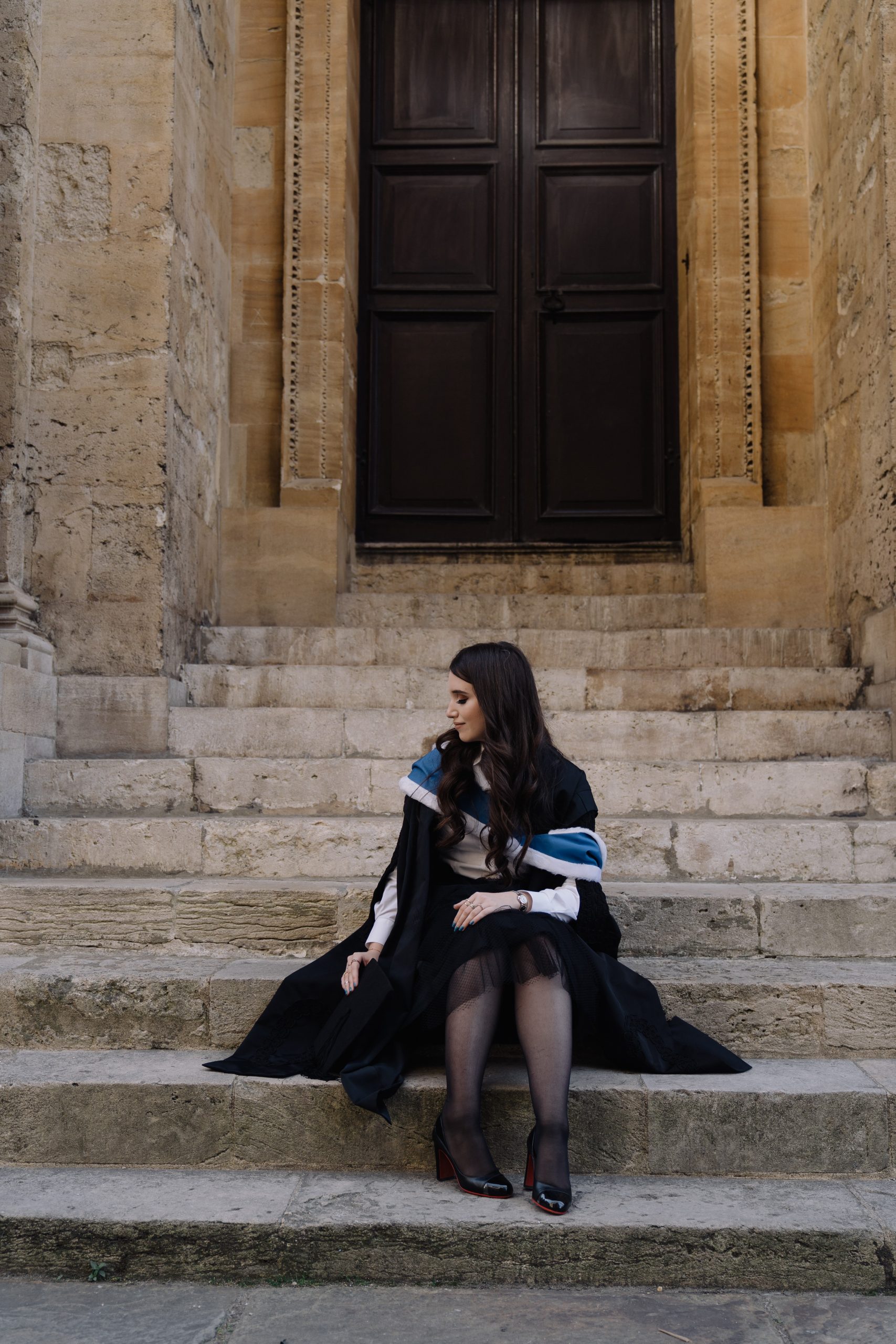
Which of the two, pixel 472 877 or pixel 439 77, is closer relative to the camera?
pixel 472 877

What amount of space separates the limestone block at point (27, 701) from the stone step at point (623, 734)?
601mm

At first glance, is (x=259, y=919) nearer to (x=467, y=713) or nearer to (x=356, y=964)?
(x=356, y=964)

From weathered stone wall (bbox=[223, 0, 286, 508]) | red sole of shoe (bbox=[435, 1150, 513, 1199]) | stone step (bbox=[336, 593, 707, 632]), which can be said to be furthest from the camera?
weathered stone wall (bbox=[223, 0, 286, 508])

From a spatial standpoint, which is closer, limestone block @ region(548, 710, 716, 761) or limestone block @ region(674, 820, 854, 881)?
limestone block @ region(674, 820, 854, 881)

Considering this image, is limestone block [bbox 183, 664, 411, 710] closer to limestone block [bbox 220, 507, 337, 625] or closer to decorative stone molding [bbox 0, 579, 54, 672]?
decorative stone molding [bbox 0, 579, 54, 672]

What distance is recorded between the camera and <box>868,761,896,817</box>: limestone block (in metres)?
4.45

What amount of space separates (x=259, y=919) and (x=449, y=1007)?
1.03m

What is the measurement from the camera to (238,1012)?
3219 mm

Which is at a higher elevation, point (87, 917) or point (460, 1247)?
point (87, 917)

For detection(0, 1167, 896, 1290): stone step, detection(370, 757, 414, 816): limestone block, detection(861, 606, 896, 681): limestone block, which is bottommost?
detection(0, 1167, 896, 1290): stone step

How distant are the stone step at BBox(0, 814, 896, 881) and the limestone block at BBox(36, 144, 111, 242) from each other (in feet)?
9.09

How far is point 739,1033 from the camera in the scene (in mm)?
3215

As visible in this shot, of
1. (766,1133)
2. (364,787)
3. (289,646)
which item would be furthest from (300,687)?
(766,1133)

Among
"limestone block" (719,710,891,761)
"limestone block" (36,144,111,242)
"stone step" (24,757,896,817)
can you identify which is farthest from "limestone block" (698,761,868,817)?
"limestone block" (36,144,111,242)
